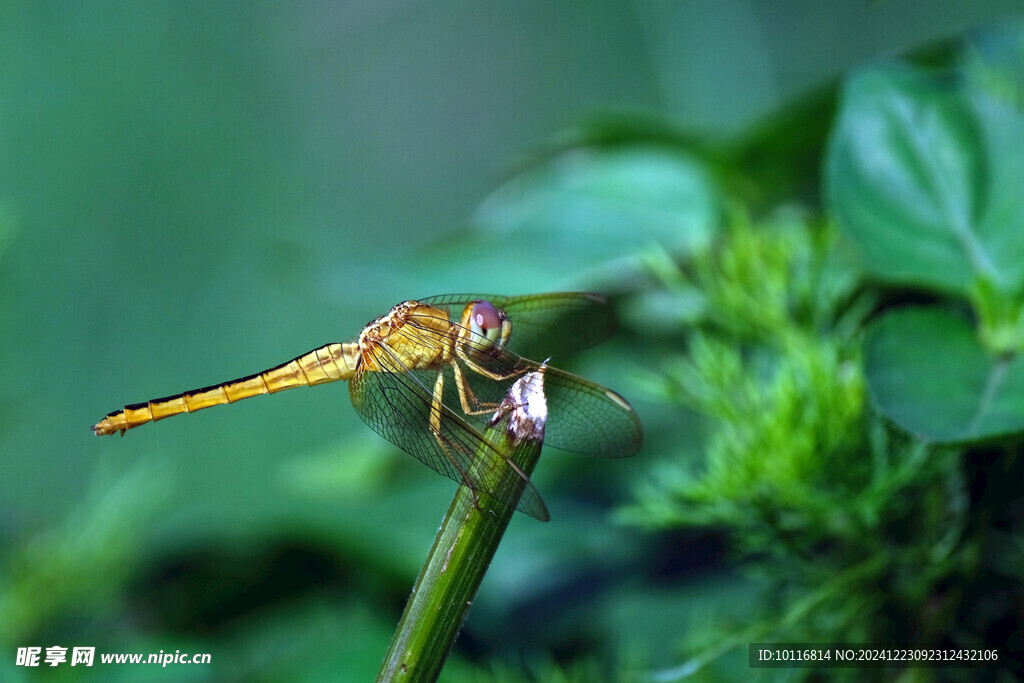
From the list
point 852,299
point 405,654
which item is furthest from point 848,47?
point 405,654

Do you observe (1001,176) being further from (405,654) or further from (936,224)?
(405,654)

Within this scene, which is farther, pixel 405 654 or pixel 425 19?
pixel 425 19

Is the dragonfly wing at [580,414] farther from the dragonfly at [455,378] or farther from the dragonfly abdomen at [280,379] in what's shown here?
the dragonfly abdomen at [280,379]

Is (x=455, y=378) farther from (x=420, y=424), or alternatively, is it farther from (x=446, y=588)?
(x=446, y=588)

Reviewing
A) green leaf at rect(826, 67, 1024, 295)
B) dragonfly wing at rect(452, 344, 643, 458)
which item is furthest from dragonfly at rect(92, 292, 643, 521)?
green leaf at rect(826, 67, 1024, 295)

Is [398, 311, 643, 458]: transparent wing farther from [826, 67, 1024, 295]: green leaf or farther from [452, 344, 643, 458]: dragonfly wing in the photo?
[826, 67, 1024, 295]: green leaf

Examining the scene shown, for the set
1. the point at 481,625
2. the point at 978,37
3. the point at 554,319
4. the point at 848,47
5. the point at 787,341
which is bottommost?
the point at 481,625
